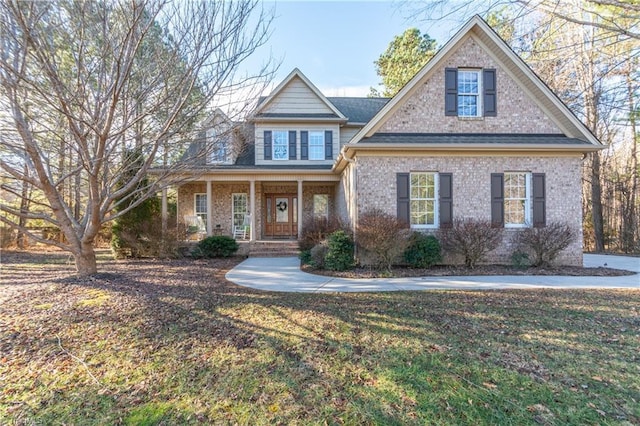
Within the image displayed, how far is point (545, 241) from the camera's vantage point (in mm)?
9008

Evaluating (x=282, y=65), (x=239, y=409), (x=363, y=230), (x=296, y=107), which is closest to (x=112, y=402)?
(x=239, y=409)

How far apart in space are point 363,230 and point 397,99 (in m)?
4.50

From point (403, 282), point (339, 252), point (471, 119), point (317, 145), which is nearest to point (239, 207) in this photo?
point (317, 145)

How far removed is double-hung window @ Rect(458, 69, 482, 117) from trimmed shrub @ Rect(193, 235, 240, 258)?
9800 millimetres

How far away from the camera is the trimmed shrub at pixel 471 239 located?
8.92 meters

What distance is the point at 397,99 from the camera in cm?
973

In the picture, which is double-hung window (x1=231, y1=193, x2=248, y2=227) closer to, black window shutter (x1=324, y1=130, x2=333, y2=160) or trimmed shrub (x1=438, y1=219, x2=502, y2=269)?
black window shutter (x1=324, y1=130, x2=333, y2=160)

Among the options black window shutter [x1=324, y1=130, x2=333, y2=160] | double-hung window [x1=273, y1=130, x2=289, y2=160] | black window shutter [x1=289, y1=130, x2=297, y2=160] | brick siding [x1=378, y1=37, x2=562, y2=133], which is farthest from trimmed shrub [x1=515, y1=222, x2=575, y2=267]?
double-hung window [x1=273, y1=130, x2=289, y2=160]

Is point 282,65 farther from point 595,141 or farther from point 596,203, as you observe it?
point 596,203

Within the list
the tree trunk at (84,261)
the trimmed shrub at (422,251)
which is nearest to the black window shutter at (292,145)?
the trimmed shrub at (422,251)

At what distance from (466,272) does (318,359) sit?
667cm

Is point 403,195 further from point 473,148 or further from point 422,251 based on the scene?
point 473,148

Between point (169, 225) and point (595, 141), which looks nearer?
point (595, 141)

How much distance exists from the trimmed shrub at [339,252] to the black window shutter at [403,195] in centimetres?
202
